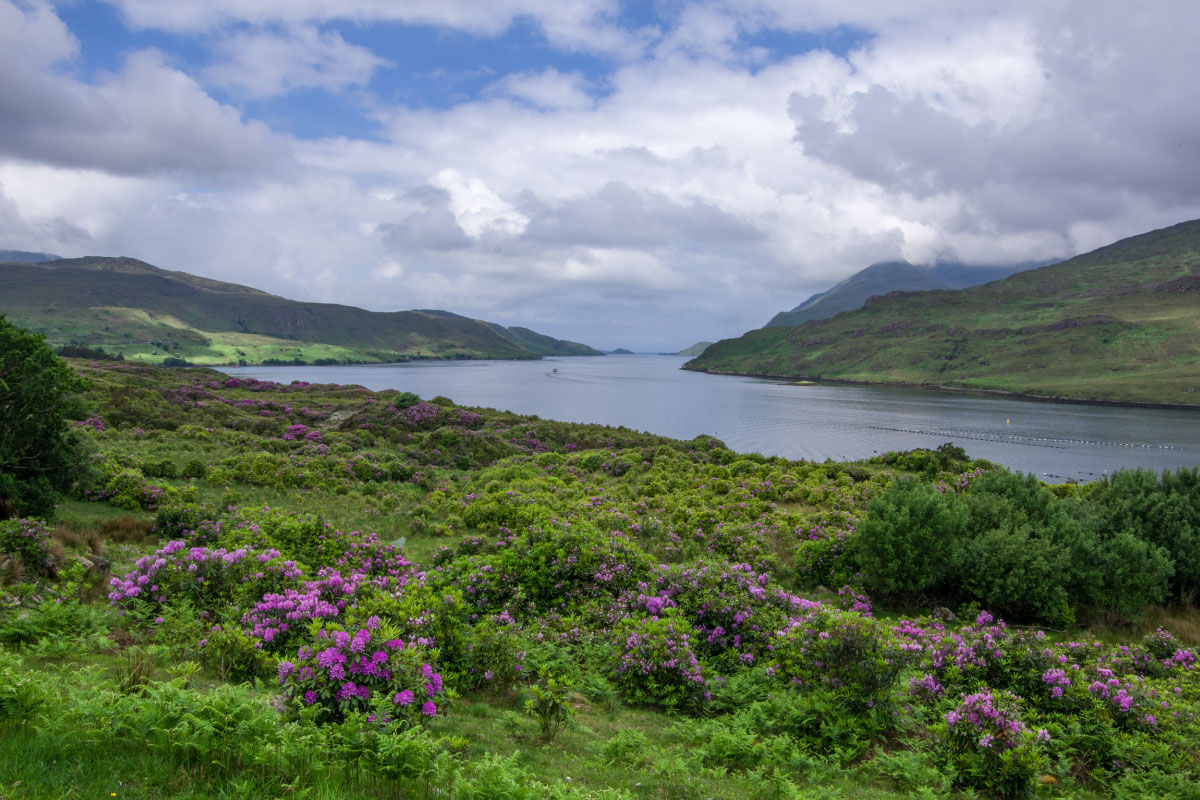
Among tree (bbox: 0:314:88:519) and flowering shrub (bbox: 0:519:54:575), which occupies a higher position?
tree (bbox: 0:314:88:519)

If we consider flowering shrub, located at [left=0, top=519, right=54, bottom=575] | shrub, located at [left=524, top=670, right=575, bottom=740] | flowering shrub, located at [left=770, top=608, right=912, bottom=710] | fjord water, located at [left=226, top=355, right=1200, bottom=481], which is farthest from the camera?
fjord water, located at [left=226, top=355, right=1200, bottom=481]

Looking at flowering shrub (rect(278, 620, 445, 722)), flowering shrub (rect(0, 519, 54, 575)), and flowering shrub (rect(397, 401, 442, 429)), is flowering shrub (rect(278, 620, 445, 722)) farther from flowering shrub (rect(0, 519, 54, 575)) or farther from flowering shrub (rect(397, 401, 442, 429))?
flowering shrub (rect(397, 401, 442, 429))

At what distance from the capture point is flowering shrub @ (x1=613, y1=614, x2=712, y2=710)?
904cm

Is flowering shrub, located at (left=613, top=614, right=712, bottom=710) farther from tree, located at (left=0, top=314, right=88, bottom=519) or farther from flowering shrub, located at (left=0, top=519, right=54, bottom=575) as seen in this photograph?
tree, located at (left=0, top=314, right=88, bottom=519)

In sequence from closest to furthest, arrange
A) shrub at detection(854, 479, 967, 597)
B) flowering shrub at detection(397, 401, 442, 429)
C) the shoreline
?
shrub at detection(854, 479, 967, 597) → flowering shrub at detection(397, 401, 442, 429) → the shoreline

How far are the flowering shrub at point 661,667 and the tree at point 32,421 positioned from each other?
532 inches

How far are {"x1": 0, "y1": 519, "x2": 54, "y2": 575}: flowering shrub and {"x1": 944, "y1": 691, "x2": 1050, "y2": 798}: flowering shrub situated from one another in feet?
48.7

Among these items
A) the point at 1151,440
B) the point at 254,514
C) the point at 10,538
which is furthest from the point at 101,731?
the point at 1151,440

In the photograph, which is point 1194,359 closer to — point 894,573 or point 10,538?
point 894,573

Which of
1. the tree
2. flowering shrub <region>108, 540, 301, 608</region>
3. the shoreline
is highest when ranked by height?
the shoreline

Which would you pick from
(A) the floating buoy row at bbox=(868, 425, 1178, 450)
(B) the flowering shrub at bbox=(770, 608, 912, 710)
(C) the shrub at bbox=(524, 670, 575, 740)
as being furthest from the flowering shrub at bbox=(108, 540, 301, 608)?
(A) the floating buoy row at bbox=(868, 425, 1178, 450)

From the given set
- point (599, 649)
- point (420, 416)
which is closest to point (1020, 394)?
point (420, 416)

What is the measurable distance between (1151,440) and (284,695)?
345 feet

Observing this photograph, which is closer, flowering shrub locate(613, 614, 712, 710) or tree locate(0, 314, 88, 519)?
flowering shrub locate(613, 614, 712, 710)
